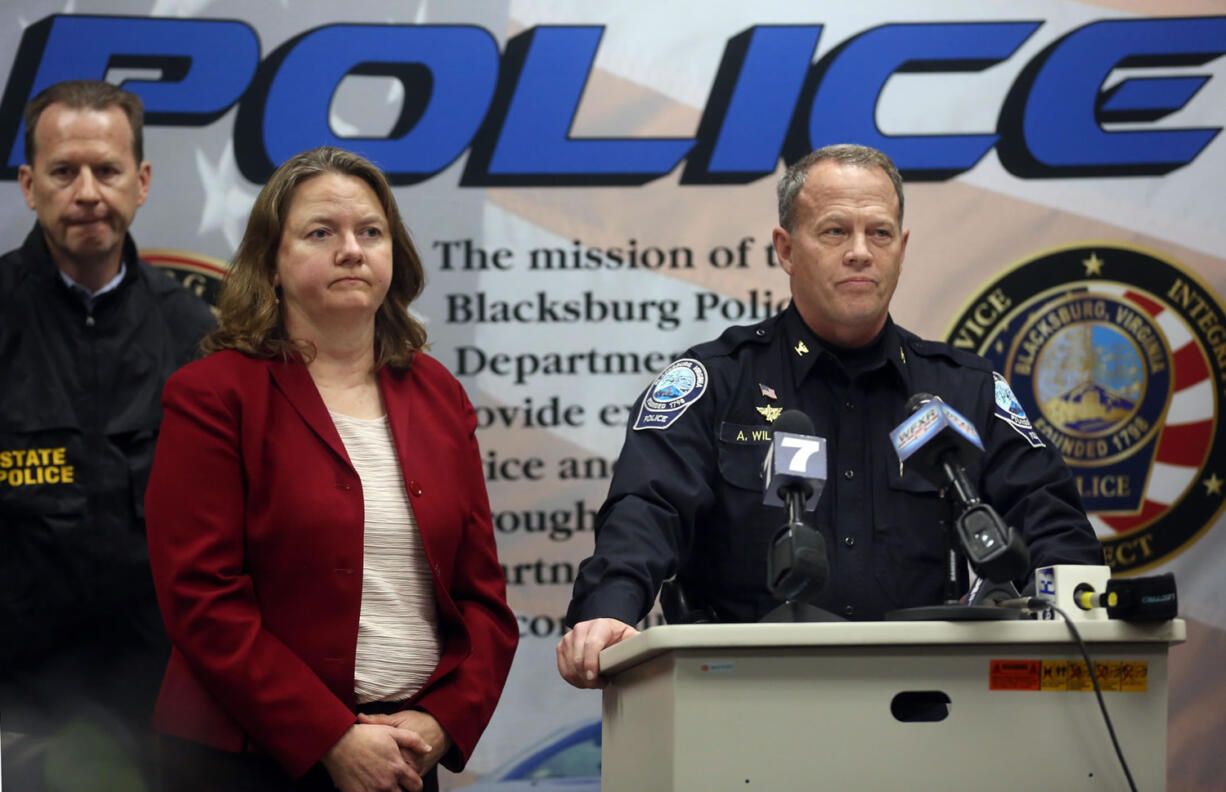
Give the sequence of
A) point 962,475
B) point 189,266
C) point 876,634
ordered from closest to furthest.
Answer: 1. point 876,634
2. point 962,475
3. point 189,266

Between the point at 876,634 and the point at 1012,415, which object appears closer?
the point at 876,634

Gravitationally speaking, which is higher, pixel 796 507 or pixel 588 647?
pixel 796 507

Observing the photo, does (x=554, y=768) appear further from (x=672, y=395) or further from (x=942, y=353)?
(x=942, y=353)

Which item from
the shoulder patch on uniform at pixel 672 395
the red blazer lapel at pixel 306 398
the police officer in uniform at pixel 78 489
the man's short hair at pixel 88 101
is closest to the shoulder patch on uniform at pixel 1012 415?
the shoulder patch on uniform at pixel 672 395

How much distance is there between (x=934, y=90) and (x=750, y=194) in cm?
57

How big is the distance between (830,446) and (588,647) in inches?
29.0

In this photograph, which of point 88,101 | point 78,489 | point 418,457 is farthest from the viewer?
point 88,101

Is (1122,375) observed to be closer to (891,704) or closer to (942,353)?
(942,353)

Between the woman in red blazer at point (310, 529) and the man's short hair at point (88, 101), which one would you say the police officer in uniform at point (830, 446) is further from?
the man's short hair at point (88, 101)

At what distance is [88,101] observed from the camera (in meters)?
3.43

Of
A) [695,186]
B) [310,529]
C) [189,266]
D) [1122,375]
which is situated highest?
[695,186]

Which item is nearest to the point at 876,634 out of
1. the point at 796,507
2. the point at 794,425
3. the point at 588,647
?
the point at 796,507

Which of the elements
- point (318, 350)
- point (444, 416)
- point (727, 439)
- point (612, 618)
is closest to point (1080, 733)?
point (612, 618)

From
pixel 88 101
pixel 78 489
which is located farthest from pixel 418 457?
pixel 88 101
